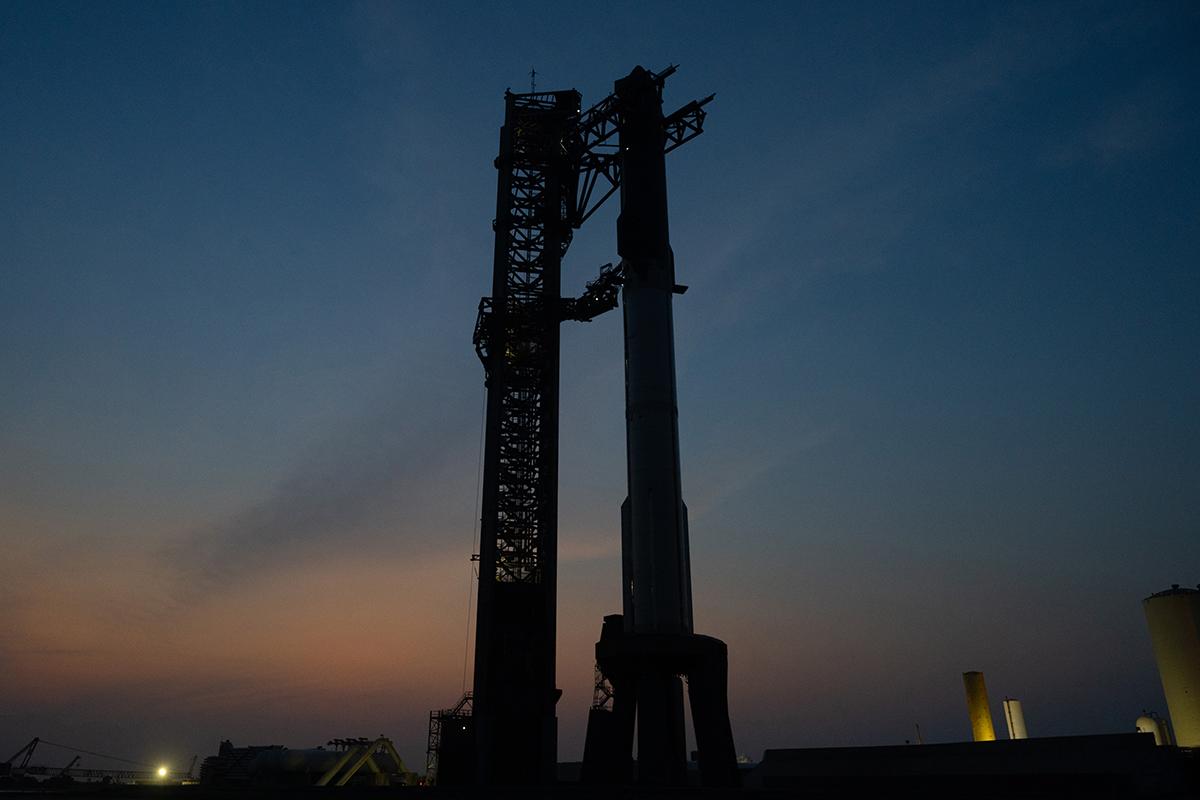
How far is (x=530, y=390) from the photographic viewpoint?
56312 mm

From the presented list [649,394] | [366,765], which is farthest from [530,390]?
[366,765]

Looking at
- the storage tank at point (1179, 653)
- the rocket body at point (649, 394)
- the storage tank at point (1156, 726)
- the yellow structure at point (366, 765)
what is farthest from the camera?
the yellow structure at point (366, 765)

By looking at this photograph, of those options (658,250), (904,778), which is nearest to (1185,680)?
(904,778)

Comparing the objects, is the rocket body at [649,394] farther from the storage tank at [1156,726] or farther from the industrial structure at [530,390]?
the storage tank at [1156,726]

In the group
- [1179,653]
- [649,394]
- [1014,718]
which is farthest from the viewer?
[1014,718]

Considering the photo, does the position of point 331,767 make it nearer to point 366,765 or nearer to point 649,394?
point 366,765

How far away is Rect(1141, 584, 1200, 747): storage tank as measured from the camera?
146 ft

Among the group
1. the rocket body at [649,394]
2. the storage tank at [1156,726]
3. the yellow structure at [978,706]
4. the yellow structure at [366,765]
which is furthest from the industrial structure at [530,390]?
the storage tank at [1156,726]

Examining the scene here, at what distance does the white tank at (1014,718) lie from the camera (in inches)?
2393

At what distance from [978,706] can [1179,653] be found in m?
14.6

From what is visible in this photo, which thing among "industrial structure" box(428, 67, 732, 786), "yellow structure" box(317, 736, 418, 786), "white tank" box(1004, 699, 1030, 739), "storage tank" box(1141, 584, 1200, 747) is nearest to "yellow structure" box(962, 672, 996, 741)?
"white tank" box(1004, 699, 1030, 739)

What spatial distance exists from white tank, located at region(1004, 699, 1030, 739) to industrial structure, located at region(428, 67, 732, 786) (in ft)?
117

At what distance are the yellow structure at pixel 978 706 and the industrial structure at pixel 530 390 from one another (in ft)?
97.8

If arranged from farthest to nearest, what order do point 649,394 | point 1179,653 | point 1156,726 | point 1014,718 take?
point 1014,718
point 1156,726
point 1179,653
point 649,394
